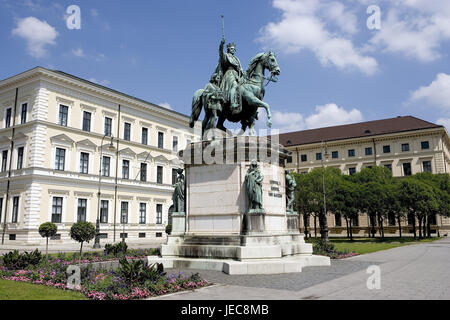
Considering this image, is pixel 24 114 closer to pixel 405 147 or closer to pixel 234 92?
pixel 234 92

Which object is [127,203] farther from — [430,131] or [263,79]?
[430,131]

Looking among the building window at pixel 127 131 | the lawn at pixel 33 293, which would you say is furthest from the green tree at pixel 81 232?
the building window at pixel 127 131

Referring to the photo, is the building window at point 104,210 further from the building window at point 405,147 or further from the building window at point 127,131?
the building window at point 405,147

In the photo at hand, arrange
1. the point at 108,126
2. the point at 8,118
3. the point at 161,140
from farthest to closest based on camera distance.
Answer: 1. the point at 161,140
2. the point at 108,126
3. the point at 8,118

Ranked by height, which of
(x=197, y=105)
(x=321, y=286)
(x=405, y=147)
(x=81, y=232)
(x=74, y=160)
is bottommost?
(x=321, y=286)

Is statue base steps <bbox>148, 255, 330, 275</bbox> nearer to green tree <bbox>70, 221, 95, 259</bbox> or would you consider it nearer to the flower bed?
the flower bed

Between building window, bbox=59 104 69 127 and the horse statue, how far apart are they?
3192cm

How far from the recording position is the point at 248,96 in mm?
14609

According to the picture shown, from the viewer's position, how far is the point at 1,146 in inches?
1702

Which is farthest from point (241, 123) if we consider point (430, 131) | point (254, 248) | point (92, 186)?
point (430, 131)

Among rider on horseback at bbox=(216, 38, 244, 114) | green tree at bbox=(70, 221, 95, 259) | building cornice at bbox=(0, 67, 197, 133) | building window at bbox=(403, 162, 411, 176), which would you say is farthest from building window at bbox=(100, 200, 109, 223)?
building window at bbox=(403, 162, 411, 176)

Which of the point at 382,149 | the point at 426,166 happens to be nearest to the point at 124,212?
the point at 382,149

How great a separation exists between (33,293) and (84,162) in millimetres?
37897

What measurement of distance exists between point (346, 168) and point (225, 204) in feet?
217
